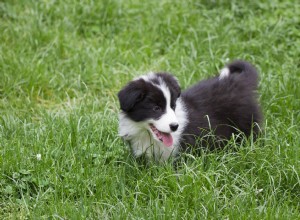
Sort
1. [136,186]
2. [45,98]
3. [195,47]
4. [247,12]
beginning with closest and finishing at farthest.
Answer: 1. [136,186]
2. [45,98]
3. [195,47]
4. [247,12]

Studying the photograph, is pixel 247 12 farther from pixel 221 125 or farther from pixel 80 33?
pixel 221 125

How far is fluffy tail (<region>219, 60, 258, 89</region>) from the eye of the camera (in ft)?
20.8

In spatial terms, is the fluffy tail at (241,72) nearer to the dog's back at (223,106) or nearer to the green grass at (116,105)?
the dog's back at (223,106)

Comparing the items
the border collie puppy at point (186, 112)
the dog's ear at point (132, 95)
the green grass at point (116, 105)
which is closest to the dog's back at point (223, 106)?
the border collie puppy at point (186, 112)

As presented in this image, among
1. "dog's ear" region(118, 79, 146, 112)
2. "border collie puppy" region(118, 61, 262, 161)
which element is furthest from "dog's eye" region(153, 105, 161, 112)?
"dog's ear" region(118, 79, 146, 112)

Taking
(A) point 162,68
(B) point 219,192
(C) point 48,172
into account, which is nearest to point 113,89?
(A) point 162,68

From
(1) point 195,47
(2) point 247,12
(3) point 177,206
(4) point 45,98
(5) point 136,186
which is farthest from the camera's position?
(2) point 247,12

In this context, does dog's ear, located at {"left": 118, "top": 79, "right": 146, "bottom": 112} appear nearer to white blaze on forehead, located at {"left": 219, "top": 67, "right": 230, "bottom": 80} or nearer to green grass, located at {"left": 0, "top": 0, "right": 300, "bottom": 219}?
green grass, located at {"left": 0, "top": 0, "right": 300, "bottom": 219}

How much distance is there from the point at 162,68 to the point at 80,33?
4.51ft

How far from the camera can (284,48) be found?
8039 mm

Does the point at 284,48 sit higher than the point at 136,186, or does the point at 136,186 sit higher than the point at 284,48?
the point at 284,48

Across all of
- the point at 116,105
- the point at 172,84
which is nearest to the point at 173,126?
the point at 172,84

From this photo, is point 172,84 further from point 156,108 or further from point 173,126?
point 173,126

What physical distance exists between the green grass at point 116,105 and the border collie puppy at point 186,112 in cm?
18
